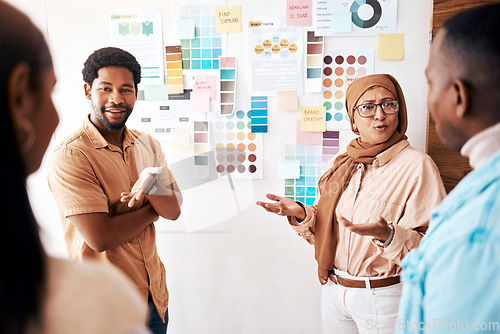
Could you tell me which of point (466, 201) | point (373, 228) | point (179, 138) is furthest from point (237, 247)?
point (466, 201)

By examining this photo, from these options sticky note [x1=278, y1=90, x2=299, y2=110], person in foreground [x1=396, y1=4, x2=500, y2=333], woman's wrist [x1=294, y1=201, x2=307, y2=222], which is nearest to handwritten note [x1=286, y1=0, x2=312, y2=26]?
sticky note [x1=278, y1=90, x2=299, y2=110]

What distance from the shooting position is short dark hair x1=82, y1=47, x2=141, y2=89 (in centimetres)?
109

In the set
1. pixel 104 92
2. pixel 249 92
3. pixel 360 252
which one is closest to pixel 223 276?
pixel 360 252

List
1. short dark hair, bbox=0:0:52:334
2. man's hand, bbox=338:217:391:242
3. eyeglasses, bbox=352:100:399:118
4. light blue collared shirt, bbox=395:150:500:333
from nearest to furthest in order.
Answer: short dark hair, bbox=0:0:52:334 → light blue collared shirt, bbox=395:150:500:333 → man's hand, bbox=338:217:391:242 → eyeglasses, bbox=352:100:399:118

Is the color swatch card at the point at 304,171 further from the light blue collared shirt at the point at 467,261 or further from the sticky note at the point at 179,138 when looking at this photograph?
the light blue collared shirt at the point at 467,261

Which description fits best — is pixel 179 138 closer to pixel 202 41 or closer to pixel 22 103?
pixel 202 41

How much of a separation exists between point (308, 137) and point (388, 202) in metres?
0.45

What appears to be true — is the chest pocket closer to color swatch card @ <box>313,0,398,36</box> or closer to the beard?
color swatch card @ <box>313,0,398,36</box>

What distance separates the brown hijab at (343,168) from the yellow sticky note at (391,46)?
0.75 feet

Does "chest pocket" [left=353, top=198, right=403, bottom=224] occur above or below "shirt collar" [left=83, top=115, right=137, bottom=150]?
below

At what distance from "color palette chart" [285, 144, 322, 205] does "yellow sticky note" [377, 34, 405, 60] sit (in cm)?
43

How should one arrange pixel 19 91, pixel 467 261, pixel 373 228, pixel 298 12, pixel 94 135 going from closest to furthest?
pixel 19 91 → pixel 467 261 → pixel 373 228 → pixel 94 135 → pixel 298 12

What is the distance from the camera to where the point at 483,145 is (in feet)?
1.64

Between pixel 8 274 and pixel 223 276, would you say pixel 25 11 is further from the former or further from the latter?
pixel 223 276
